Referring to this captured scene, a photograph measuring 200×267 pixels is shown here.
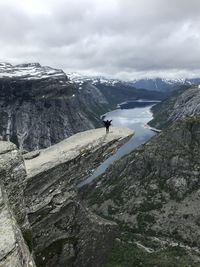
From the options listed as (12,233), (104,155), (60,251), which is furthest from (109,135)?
(12,233)

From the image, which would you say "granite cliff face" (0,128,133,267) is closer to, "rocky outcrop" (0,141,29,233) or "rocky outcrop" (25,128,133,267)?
"rocky outcrop" (25,128,133,267)

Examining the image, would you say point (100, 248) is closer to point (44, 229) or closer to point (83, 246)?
point (83, 246)

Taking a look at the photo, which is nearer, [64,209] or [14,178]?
[14,178]

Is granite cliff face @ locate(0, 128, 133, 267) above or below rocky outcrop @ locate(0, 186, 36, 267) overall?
below

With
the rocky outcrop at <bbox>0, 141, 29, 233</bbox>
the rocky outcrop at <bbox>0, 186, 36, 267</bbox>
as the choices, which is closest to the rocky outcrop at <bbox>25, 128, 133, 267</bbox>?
the rocky outcrop at <bbox>0, 141, 29, 233</bbox>

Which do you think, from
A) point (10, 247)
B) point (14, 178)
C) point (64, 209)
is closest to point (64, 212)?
point (64, 209)

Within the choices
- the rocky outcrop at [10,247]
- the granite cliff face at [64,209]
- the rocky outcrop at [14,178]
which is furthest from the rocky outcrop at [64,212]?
→ the rocky outcrop at [10,247]

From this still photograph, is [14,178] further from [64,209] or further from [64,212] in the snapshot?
[64,212]

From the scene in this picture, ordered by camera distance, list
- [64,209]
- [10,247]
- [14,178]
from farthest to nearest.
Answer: [64,209] < [14,178] < [10,247]

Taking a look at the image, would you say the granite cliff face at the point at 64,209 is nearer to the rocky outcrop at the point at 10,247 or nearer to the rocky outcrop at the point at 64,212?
the rocky outcrop at the point at 64,212
